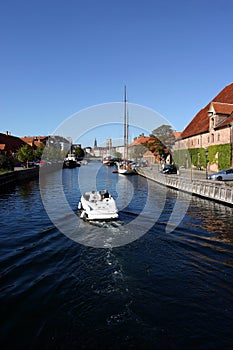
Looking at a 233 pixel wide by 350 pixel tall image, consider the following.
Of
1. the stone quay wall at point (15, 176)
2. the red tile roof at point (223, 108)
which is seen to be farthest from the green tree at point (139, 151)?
the red tile roof at point (223, 108)

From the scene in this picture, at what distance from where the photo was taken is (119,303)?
8734 mm

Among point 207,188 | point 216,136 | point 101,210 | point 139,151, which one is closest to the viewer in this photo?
point 101,210

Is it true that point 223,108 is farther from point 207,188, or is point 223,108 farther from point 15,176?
point 15,176

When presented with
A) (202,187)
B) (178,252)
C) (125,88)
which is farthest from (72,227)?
(125,88)

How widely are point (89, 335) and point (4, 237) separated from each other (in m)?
10.3

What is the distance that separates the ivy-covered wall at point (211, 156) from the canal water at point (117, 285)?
26350 mm

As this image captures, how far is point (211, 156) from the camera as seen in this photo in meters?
48.3

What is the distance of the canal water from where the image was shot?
24.0ft

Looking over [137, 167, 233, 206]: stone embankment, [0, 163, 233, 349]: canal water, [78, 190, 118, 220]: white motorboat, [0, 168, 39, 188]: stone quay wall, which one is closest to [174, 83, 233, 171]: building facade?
[137, 167, 233, 206]: stone embankment

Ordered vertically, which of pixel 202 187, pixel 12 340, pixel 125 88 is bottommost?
pixel 12 340

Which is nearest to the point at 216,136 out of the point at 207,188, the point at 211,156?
the point at 211,156

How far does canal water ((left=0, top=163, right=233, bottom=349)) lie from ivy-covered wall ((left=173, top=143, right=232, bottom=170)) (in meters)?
26.3

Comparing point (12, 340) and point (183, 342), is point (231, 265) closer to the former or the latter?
point (183, 342)

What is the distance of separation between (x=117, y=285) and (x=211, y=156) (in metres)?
42.6
